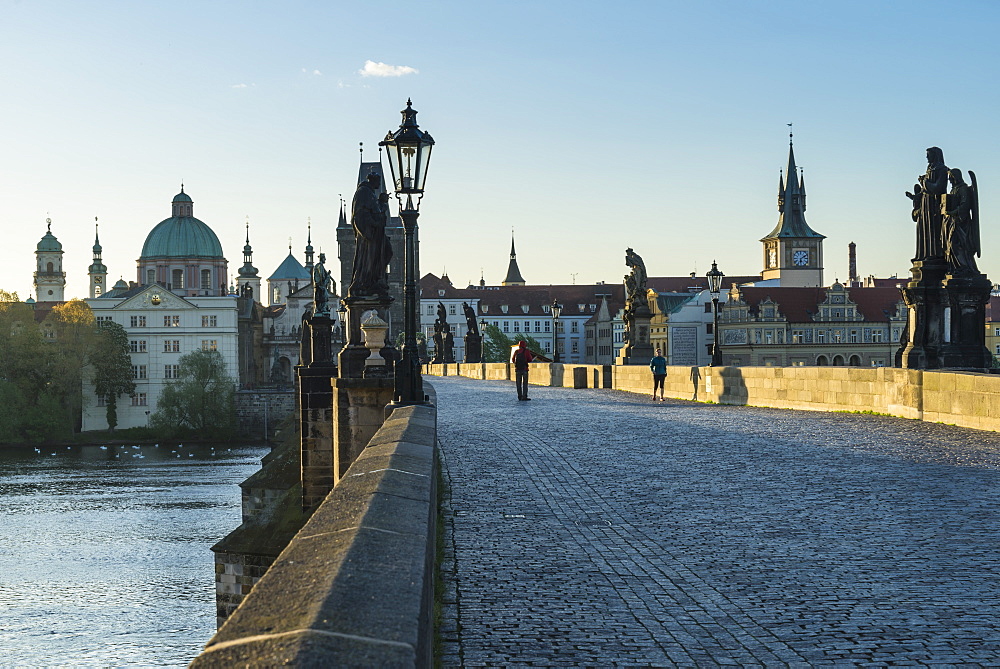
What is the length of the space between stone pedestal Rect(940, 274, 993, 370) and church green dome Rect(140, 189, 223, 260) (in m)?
147

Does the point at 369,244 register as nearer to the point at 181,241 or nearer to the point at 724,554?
the point at 724,554

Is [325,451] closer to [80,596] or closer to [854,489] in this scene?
[80,596]

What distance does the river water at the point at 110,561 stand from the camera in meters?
26.9

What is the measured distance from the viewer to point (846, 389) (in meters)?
20.7

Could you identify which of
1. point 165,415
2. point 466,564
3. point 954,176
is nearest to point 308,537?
point 466,564

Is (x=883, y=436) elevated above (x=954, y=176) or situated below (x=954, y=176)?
below

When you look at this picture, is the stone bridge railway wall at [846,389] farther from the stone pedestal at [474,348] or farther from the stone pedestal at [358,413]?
the stone pedestal at [474,348]

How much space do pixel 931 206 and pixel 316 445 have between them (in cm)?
1211

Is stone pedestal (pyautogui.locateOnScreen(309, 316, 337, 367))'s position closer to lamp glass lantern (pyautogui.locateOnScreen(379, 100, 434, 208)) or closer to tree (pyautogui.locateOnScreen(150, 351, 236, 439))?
lamp glass lantern (pyautogui.locateOnScreen(379, 100, 434, 208))

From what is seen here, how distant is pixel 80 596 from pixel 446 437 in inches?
782

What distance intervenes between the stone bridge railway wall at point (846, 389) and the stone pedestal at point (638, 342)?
2024 millimetres

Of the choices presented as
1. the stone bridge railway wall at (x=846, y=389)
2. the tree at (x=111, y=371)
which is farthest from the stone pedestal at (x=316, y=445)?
the tree at (x=111, y=371)

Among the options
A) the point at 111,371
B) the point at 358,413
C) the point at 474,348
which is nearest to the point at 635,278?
the point at 358,413

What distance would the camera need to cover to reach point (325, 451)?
2342 cm
